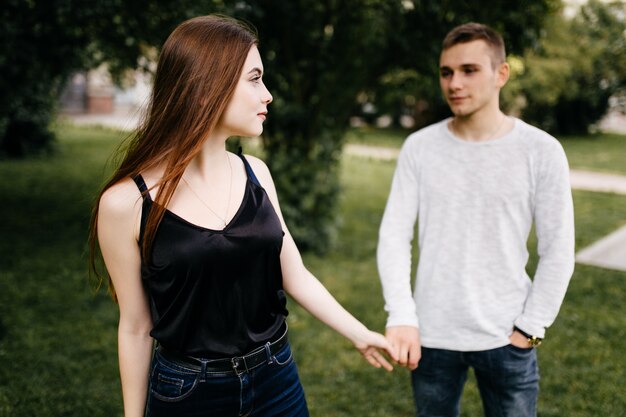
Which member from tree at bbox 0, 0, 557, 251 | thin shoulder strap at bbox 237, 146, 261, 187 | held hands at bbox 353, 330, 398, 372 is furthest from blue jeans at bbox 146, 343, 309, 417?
tree at bbox 0, 0, 557, 251

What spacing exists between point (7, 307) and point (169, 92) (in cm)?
490

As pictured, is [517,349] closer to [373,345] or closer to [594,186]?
[373,345]

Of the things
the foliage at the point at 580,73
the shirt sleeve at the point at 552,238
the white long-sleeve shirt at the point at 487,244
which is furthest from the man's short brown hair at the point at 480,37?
the foliage at the point at 580,73

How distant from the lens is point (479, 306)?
239 centimetres

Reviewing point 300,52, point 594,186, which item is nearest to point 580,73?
point 594,186

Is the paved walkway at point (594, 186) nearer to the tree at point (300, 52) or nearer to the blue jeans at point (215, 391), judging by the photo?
the blue jeans at point (215, 391)

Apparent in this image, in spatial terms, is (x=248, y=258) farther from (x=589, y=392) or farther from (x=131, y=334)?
(x=589, y=392)

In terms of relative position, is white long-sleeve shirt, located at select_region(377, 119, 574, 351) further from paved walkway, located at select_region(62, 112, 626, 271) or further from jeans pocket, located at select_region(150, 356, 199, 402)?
paved walkway, located at select_region(62, 112, 626, 271)

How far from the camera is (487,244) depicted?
240cm

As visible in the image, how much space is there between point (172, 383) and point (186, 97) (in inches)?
35.0

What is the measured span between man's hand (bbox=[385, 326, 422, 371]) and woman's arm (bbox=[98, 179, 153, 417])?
3.15 feet

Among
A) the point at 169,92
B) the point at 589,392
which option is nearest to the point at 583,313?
the point at 589,392

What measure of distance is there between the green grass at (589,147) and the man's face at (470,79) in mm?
11099

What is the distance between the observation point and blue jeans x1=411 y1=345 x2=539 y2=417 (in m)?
2.38
